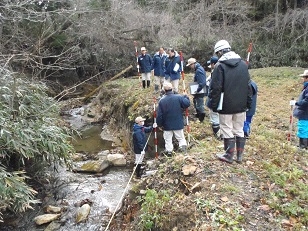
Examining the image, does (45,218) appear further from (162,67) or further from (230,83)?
(162,67)

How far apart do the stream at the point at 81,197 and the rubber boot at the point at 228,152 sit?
2827 mm

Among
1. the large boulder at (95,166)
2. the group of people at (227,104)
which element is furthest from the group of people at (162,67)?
the large boulder at (95,166)

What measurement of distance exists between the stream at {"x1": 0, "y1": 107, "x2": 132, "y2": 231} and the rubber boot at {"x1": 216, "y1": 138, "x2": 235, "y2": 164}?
111 inches

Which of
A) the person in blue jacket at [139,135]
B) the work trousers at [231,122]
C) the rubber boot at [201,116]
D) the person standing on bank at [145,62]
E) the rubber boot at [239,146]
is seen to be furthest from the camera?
the person standing on bank at [145,62]

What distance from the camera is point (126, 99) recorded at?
41.2ft

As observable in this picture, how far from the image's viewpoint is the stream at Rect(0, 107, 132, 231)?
6164mm

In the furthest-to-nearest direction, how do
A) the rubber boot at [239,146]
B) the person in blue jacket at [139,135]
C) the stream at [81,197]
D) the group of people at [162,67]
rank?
1. the group of people at [162,67]
2. the person in blue jacket at [139,135]
3. the stream at [81,197]
4. the rubber boot at [239,146]

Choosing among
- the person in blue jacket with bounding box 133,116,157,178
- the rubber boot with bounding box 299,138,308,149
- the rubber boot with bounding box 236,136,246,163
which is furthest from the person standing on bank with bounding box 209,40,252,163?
the person in blue jacket with bounding box 133,116,157,178

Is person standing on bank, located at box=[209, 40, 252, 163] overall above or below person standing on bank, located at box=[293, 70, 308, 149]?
above

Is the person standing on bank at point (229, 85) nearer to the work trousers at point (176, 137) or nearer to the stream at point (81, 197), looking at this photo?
the work trousers at point (176, 137)

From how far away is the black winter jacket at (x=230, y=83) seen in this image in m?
4.53

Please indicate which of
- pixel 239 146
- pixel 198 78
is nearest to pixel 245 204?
pixel 239 146

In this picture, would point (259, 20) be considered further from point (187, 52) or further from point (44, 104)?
point (44, 104)

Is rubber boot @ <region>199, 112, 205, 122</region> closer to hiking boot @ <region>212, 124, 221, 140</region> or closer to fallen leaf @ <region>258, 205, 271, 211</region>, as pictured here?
hiking boot @ <region>212, 124, 221, 140</region>
